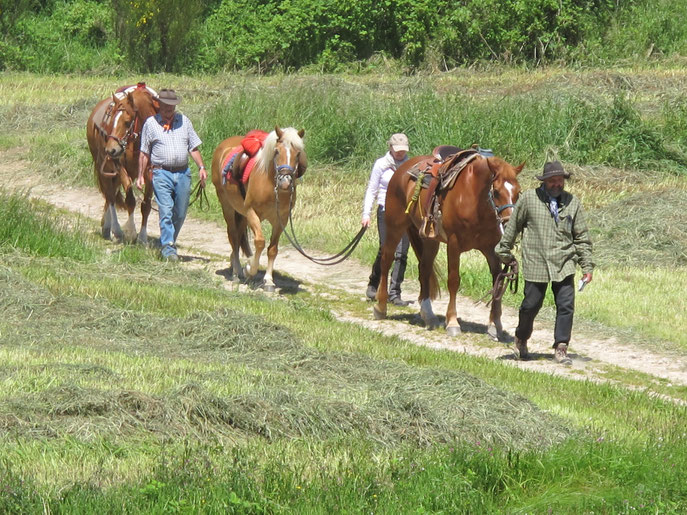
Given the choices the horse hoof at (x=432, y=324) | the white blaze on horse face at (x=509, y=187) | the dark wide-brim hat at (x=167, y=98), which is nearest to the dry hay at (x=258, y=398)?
the horse hoof at (x=432, y=324)

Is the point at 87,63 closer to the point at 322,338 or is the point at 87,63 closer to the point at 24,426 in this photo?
the point at 322,338

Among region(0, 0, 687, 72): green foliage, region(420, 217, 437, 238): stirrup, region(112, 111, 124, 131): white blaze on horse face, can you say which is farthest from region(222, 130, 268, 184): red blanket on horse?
region(0, 0, 687, 72): green foliage

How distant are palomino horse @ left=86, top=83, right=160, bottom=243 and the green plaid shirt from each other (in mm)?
7303

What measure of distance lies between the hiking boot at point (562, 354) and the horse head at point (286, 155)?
175 inches

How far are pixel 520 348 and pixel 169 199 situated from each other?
6246 mm

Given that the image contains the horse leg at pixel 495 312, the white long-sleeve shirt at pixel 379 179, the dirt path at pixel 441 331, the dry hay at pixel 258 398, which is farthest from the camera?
the white long-sleeve shirt at pixel 379 179

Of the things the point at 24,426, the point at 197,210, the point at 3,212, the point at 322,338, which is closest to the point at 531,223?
the point at 322,338

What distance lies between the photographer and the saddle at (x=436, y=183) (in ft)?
41.2

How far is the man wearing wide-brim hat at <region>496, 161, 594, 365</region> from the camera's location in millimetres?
10922

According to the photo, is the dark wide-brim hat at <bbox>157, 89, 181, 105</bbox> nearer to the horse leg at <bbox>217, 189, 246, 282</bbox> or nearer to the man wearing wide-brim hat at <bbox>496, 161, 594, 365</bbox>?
the horse leg at <bbox>217, 189, 246, 282</bbox>

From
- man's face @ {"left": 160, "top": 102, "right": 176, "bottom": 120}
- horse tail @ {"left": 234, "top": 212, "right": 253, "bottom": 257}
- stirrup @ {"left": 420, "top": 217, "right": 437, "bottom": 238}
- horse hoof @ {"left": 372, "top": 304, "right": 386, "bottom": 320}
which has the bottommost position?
horse hoof @ {"left": 372, "top": 304, "right": 386, "bottom": 320}

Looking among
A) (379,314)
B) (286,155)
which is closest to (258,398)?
(379,314)

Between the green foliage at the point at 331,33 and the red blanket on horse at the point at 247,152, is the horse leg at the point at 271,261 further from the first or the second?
the green foliage at the point at 331,33

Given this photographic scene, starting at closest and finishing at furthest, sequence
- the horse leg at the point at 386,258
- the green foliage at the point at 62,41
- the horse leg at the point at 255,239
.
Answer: the horse leg at the point at 386,258, the horse leg at the point at 255,239, the green foliage at the point at 62,41
